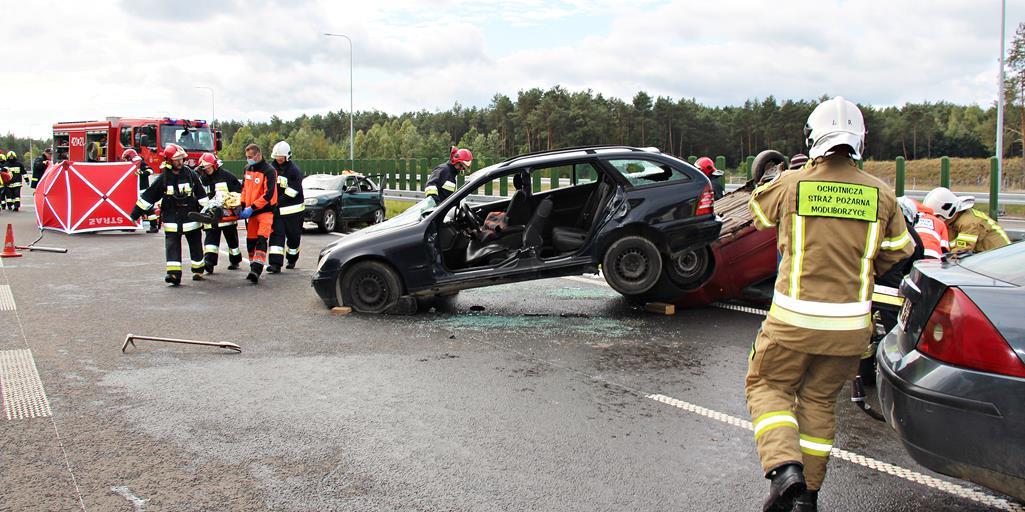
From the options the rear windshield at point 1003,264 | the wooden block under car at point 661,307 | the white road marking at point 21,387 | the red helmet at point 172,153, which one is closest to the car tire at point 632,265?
the wooden block under car at point 661,307

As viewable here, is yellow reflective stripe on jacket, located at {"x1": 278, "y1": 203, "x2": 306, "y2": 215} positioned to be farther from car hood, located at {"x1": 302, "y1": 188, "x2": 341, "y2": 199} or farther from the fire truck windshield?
the fire truck windshield

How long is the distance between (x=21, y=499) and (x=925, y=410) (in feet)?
13.1

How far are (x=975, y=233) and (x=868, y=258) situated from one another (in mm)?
4530

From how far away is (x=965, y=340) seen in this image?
324 centimetres

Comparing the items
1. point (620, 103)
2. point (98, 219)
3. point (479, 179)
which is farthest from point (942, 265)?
point (620, 103)

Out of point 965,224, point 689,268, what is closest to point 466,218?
point 689,268

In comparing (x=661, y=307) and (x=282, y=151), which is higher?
(x=282, y=151)

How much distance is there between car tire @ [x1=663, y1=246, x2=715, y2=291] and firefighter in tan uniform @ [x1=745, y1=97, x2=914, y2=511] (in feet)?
14.8

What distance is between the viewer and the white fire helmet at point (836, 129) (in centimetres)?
362

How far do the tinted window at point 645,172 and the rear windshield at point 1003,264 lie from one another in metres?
4.32

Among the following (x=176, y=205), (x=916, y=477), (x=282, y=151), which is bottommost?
(x=916, y=477)

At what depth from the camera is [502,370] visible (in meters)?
6.31

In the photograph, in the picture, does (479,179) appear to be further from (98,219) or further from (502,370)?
(98,219)

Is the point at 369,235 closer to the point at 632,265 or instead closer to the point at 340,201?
the point at 632,265
